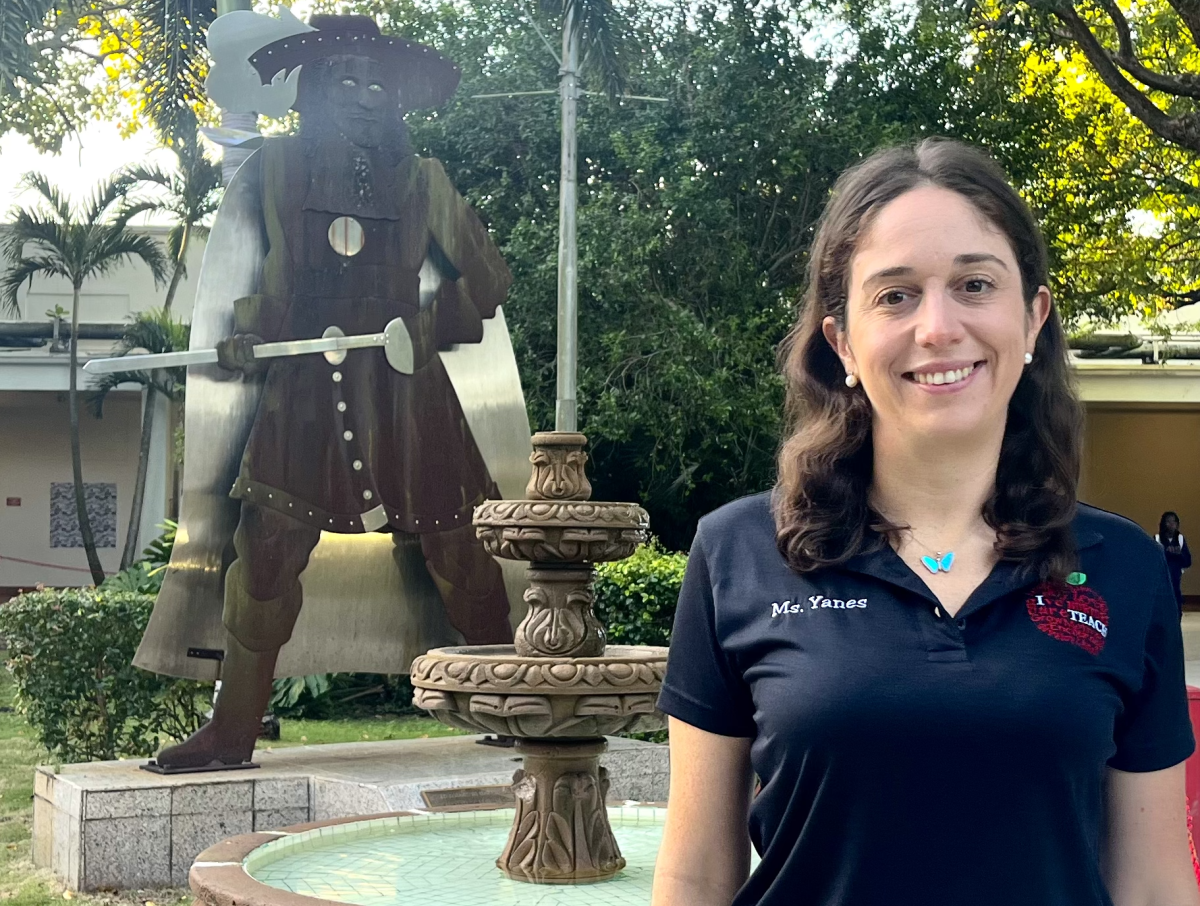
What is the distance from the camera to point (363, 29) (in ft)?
27.6

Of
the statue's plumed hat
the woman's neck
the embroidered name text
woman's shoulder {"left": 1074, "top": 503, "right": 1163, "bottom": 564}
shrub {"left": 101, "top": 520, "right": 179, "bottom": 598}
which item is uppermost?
the statue's plumed hat

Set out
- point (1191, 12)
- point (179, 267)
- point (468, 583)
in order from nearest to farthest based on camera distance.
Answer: point (468, 583) < point (1191, 12) < point (179, 267)

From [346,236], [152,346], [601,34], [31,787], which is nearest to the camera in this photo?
[346,236]

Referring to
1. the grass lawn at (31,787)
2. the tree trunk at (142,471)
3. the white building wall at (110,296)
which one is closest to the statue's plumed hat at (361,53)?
the grass lawn at (31,787)

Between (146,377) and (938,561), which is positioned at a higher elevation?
(146,377)

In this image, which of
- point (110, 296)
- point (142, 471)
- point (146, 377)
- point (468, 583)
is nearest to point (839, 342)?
point (468, 583)

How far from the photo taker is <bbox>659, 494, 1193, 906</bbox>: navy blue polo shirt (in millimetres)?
1695

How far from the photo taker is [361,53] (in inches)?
333

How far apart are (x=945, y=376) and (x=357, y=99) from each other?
7085 mm

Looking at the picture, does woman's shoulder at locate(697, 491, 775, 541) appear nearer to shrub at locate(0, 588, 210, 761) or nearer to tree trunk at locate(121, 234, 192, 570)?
shrub at locate(0, 588, 210, 761)

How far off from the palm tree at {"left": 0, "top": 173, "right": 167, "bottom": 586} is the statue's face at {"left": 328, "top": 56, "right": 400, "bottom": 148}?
13433 millimetres

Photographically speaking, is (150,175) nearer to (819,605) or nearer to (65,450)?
(65,450)

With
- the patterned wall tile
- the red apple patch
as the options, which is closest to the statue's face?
the red apple patch

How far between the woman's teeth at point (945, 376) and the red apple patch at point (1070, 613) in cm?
27
